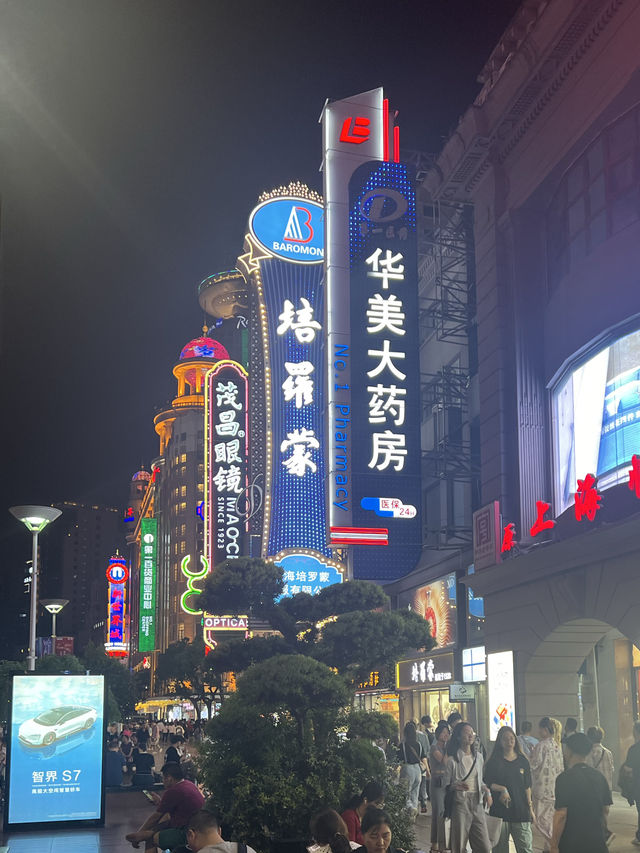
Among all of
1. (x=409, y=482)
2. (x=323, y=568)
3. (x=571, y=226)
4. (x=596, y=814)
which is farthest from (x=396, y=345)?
(x=596, y=814)

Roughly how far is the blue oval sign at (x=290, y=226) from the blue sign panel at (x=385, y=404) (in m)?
20.7

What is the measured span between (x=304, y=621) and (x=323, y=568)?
30.7 feet

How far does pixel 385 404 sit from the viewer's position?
2766 cm

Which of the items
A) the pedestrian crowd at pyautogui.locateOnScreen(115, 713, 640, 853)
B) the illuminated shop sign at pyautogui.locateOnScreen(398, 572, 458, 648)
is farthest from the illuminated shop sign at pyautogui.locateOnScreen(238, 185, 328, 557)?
the pedestrian crowd at pyautogui.locateOnScreen(115, 713, 640, 853)

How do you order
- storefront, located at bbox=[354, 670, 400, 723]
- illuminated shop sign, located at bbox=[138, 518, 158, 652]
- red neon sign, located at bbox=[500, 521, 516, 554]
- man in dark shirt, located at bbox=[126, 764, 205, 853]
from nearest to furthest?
man in dark shirt, located at bbox=[126, 764, 205, 853] < red neon sign, located at bbox=[500, 521, 516, 554] < storefront, located at bbox=[354, 670, 400, 723] < illuminated shop sign, located at bbox=[138, 518, 158, 652]

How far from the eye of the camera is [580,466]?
70.4 feet

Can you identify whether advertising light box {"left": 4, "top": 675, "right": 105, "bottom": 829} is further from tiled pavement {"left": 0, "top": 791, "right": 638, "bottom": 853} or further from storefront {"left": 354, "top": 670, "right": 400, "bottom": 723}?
storefront {"left": 354, "top": 670, "right": 400, "bottom": 723}

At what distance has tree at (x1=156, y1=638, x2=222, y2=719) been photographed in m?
40.3

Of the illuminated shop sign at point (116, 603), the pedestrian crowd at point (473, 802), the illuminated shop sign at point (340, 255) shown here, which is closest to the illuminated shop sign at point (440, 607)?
the illuminated shop sign at point (340, 255)

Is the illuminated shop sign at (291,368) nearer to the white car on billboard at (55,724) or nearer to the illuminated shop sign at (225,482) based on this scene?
the illuminated shop sign at (225,482)

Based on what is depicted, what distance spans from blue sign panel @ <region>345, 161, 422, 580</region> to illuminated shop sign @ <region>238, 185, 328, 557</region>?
→ 14.8 m

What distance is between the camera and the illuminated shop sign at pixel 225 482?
54.5m

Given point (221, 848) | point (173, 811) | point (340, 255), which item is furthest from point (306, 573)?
point (221, 848)

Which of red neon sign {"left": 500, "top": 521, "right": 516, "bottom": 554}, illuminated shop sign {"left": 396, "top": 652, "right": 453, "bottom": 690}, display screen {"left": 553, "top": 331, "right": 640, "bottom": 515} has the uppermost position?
display screen {"left": 553, "top": 331, "right": 640, "bottom": 515}
